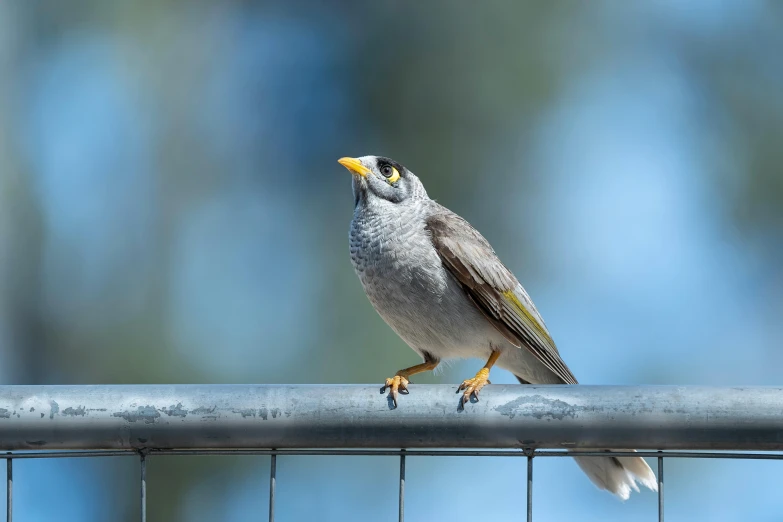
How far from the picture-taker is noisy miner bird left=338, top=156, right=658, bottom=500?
3.83m

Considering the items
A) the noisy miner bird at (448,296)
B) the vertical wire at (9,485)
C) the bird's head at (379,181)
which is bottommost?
the vertical wire at (9,485)

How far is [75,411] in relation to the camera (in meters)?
1.95

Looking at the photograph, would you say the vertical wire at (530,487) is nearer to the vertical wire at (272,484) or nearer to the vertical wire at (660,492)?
the vertical wire at (660,492)

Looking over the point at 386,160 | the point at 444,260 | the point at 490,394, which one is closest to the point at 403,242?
the point at 444,260

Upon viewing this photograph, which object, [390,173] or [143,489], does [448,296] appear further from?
[143,489]

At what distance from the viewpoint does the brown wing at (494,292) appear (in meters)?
3.74

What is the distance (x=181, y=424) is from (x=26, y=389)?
0.34 metres

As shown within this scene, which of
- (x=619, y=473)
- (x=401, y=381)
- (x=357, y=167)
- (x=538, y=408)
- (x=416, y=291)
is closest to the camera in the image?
(x=538, y=408)

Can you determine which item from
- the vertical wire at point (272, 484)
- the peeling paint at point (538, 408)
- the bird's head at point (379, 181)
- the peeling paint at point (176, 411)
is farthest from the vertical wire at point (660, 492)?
the bird's head at point (379, 181)

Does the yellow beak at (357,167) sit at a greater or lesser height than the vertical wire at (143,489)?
greater

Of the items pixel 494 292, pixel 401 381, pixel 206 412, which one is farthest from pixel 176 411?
pixel 494 292

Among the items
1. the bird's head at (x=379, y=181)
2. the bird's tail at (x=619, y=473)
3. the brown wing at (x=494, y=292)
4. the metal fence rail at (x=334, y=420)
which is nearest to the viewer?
the metal fence rail at (x=334, y=420)

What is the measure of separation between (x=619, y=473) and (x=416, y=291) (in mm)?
1177

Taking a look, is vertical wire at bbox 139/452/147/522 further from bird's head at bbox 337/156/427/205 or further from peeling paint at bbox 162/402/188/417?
bird's head at bbox 337/156/427/205
